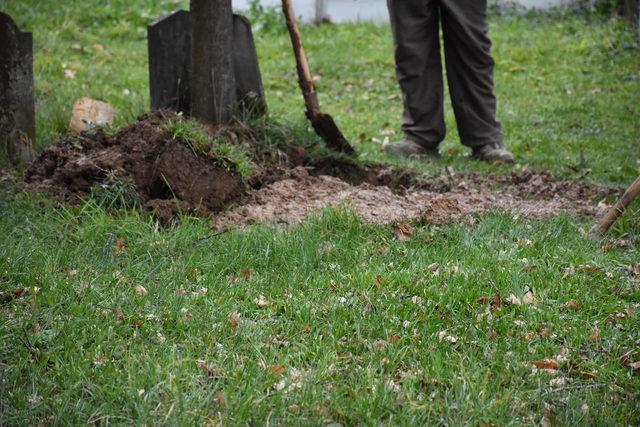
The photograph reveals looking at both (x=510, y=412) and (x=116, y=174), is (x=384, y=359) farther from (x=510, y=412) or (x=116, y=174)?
(x=116, y=174)

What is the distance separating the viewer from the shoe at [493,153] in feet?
22.6

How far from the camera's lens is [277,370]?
3.08 metres

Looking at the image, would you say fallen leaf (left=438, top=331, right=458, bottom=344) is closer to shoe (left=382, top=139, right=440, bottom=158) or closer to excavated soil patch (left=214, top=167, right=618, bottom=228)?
excavated soil patch (left=214, top=167, right=618, bottom=228)

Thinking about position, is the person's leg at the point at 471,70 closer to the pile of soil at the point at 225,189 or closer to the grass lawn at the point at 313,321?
the pile of soil at the point at 225,189

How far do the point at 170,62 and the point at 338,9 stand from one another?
27.0 feet

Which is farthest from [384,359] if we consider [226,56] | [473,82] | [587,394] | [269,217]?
[473,82]

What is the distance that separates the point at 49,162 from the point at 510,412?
11.4 feet

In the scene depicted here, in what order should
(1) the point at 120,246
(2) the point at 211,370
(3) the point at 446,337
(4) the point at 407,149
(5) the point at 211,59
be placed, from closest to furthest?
(2) the point at 211,370
(3) the point at 446,337
(1) the point at 120,246
(5) the point at 211,59
(4) the point at 407,149

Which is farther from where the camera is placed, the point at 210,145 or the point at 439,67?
the point at 439,67

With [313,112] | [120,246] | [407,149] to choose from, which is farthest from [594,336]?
[407,149]

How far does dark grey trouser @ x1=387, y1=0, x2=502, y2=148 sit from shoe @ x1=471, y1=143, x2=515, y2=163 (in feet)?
0.19

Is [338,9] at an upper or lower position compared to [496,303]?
upper

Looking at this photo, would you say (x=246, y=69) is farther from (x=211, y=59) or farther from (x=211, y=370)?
(x=211, y=370)

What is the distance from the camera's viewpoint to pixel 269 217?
4859 millimetres
